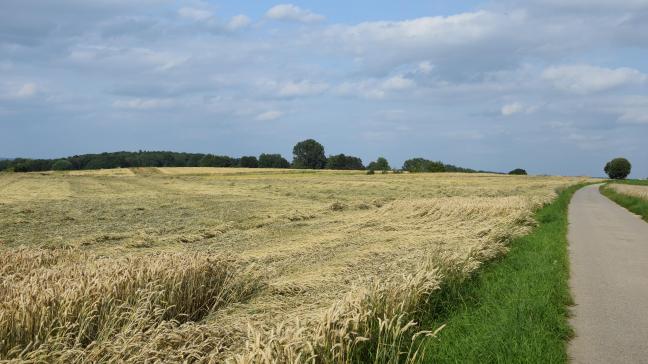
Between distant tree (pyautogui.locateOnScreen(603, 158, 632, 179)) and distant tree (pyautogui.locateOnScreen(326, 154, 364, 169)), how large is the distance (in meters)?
62.4

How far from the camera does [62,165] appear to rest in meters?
126

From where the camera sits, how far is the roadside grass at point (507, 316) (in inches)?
230

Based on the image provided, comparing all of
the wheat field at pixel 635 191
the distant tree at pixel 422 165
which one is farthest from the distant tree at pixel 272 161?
the wheat field at pixel 635 191

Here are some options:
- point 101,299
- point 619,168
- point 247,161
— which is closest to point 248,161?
point 247,161

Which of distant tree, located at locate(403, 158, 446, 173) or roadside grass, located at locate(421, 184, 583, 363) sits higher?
distant tree, located at locate(403, 158, 446, 173)

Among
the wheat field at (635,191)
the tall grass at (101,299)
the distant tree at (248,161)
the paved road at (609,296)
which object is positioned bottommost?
the paved road at (609,296)

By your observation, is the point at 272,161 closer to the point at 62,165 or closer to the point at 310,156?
the point at 310,156

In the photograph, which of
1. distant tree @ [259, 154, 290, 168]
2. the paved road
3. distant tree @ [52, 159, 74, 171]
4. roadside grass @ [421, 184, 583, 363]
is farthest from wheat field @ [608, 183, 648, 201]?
distant tree @ [52, 159, 74, 171]

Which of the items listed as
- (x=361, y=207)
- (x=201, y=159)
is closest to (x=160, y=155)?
(x=201, y=159)

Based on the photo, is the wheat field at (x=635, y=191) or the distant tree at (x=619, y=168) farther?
the distant tree at (x=619, y=168)

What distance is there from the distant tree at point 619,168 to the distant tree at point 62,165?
427ft

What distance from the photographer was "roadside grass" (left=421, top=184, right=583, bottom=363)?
584cm

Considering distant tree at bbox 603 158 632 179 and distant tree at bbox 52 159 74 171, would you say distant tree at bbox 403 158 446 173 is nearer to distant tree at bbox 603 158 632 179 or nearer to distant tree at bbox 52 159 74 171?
distant tree at bbox 603 158 632 179

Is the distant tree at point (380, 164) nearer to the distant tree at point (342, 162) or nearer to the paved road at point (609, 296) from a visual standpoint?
the distant tree at point (342, 162)
